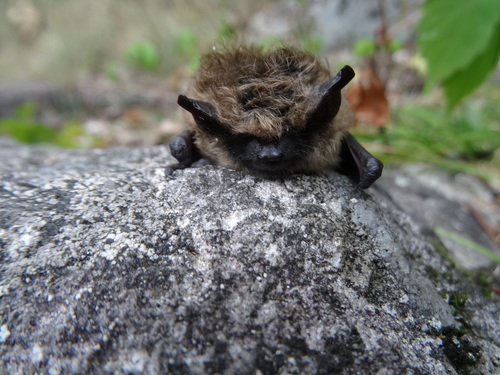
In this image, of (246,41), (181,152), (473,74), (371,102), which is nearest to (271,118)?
(181,152)

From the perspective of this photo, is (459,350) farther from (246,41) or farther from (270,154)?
(246,41)

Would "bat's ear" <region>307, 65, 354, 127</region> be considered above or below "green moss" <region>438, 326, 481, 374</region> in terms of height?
above

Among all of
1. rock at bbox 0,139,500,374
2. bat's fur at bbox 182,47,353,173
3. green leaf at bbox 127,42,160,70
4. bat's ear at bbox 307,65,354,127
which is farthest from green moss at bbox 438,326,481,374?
green leaf at bbox 127,42,160,70

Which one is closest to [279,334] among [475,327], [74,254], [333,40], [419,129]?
[74,254]

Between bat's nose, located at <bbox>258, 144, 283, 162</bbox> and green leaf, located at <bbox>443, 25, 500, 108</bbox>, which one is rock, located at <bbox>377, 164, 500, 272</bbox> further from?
bat's nose, located at <bbox>258, 144, 283, 162</bbox>

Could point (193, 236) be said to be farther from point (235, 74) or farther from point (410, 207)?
point (410, 207)
